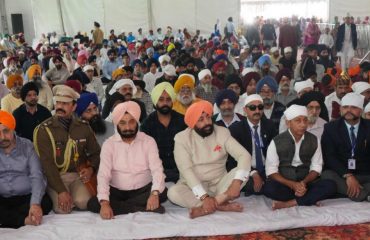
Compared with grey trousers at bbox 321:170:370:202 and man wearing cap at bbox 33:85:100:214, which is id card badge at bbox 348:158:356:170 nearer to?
grey trousers at bbox 321:170:370:202

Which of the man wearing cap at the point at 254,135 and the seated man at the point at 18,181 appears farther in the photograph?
the man wearing cap at the point at 254,135

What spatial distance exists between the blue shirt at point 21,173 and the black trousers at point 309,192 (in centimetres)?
169

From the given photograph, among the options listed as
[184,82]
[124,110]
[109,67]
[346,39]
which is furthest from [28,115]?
[346,39]

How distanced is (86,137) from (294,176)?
1635 mm

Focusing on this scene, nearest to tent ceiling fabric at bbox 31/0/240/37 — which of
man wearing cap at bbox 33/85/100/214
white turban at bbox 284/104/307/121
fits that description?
man wearing cap at bbox 33/85/100/214

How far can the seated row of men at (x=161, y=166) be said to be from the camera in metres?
3.15

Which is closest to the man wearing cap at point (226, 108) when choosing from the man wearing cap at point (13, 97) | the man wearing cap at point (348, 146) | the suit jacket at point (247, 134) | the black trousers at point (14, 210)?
the suit jacket at point (247, 134)

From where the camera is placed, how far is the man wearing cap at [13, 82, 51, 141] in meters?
4.26

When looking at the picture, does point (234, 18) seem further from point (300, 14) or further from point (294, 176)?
point (294, 176)

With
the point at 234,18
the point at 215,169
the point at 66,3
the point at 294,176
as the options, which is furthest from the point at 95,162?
the point at 66,3

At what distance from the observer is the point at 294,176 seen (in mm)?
3352

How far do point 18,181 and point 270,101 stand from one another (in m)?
2.61

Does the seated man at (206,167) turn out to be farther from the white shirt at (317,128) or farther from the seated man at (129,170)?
the white shirt at (317,128)

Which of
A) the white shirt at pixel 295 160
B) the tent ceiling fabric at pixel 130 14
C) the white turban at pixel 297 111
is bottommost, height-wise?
the white shirt at pixel 295 160
